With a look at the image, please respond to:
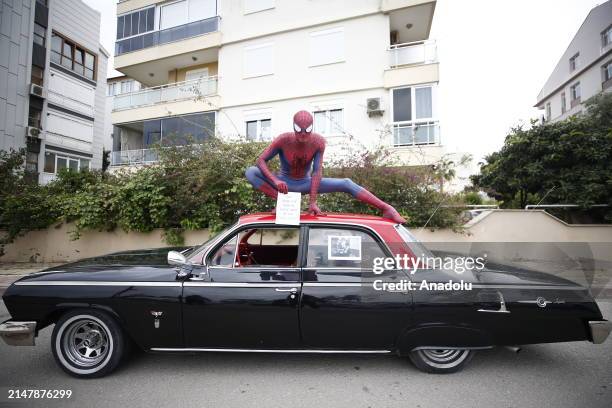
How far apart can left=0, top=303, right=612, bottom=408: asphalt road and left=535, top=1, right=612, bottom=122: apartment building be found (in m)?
28.1

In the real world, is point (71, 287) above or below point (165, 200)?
below

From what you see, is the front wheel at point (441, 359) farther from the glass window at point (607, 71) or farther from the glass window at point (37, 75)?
the glass window at point (607, 71)

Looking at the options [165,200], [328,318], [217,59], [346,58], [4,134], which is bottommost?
[328,318]

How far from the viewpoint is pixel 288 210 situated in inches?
124

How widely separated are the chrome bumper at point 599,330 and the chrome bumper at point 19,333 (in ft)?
16.8

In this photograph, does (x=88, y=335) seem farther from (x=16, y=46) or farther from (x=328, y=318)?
(x=16, y=46)

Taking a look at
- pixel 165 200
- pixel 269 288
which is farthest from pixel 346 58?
pixel 269 288

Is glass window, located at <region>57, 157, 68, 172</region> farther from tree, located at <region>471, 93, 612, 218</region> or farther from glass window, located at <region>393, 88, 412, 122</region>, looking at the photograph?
tree, located at <region>471, 93, 612, 218</region>

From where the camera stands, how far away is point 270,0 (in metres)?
14.9

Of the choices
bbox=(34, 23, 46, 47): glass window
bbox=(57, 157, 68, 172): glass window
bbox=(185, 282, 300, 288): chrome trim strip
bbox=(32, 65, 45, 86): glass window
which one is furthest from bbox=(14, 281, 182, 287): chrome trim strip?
bbox=(34, 23, 46, 47): glass window

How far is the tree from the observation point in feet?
29.0

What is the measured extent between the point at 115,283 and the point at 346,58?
43.8ft

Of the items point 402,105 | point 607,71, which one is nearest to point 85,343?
point 402,105

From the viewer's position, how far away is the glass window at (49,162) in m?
20.1
